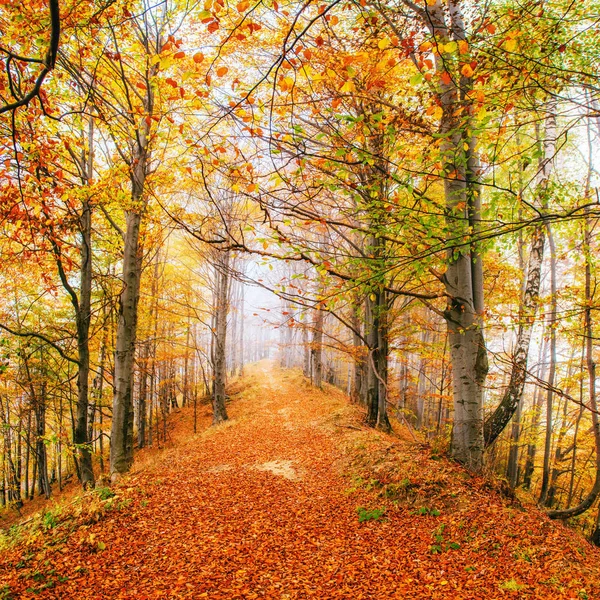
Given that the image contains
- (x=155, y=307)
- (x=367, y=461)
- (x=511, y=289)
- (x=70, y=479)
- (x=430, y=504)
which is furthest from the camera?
(x=70, y=479)

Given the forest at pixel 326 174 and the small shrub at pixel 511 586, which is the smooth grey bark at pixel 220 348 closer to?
the forest at pixel 326 174

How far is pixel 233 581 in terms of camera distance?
3.60 meters

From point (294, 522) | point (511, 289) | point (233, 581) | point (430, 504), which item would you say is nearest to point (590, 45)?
point (511, 289)

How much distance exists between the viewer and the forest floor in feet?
11.4

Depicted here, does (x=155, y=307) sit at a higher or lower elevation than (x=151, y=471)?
higher

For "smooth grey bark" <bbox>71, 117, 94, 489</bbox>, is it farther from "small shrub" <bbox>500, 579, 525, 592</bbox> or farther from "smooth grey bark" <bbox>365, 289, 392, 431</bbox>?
"small shrub" <bbox>500, 579, 525, 592</bbox>

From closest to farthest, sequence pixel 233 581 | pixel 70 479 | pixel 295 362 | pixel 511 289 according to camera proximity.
A: pixel 233 581 → pixel 511 289 → pixel 70 479 → pixel 295 362

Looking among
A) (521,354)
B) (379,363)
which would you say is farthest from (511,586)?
(379,363)

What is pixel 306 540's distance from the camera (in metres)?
4.43

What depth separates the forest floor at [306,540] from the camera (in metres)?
3.47

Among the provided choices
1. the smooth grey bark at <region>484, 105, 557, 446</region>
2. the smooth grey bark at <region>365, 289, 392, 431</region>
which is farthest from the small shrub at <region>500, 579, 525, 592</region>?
the smooth grey bark at <region>365, 289, 392, 431</region>

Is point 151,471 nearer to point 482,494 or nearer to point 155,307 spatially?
point 482,494

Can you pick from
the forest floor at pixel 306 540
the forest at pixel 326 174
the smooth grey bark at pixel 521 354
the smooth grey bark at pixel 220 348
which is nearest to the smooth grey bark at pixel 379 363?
the forest at pixel 326 174

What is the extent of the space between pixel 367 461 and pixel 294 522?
→ 2.14 m
